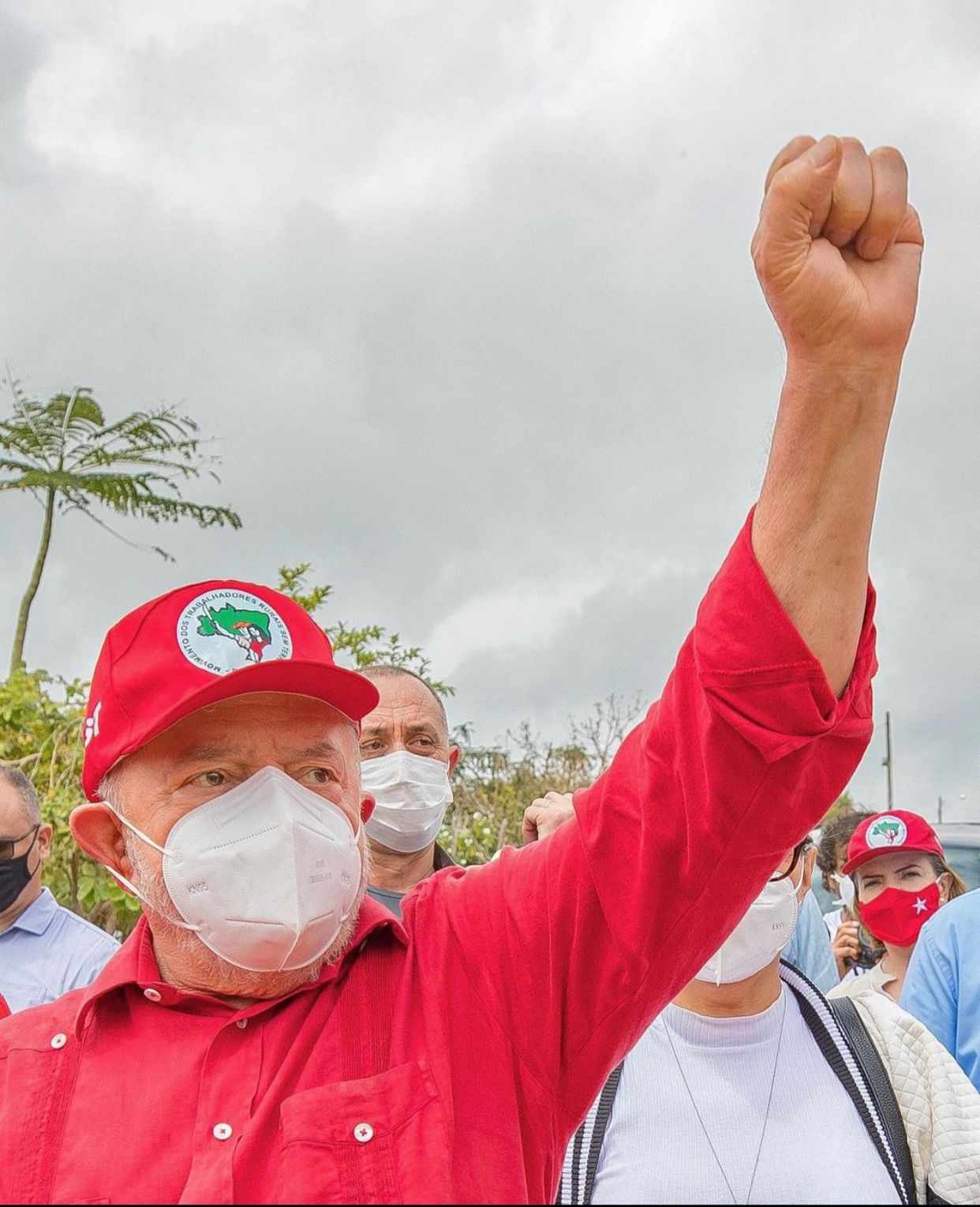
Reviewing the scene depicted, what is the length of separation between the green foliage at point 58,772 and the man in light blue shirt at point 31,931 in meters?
2.49

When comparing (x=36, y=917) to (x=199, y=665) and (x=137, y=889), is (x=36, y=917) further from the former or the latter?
(x=199, y=665)

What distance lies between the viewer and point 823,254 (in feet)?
5.14

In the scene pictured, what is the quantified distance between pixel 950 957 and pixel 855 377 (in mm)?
3180

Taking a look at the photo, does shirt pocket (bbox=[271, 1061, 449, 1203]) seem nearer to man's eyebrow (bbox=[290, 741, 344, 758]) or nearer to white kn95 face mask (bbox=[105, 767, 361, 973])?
white kn95 face mask (bbox=[105, 767, 361, 973])

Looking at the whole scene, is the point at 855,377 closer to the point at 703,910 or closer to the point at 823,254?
the point at 823,254

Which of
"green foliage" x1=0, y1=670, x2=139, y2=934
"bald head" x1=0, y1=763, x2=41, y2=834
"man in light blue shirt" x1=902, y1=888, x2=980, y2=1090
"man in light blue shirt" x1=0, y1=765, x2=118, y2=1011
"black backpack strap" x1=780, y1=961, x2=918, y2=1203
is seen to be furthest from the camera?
"green foliage" x1=0, y1=670, x2=139, y2=934

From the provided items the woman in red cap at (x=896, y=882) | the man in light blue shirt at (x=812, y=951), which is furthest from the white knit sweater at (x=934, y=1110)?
the woman in red cap at (x=896, y=882)

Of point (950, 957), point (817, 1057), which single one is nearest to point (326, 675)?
point (817, 1057)

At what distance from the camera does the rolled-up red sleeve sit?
5.40 ft

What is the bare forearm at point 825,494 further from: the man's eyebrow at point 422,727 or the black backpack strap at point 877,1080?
the man's eyebrow at point 422,727

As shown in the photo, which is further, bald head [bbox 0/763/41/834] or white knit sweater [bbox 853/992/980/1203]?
bald head [bbox 0/763/41/834]

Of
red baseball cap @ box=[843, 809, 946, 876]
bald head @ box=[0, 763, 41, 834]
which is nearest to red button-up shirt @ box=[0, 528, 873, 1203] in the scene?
bald head @ box=[0, 763, 41, 834]

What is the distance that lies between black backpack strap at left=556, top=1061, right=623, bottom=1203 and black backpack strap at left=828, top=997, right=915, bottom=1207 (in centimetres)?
56

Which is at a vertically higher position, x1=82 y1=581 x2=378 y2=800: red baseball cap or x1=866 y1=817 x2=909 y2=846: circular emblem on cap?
x1=866 y1=817 x2=909 y2=846: circular emblem on cap
